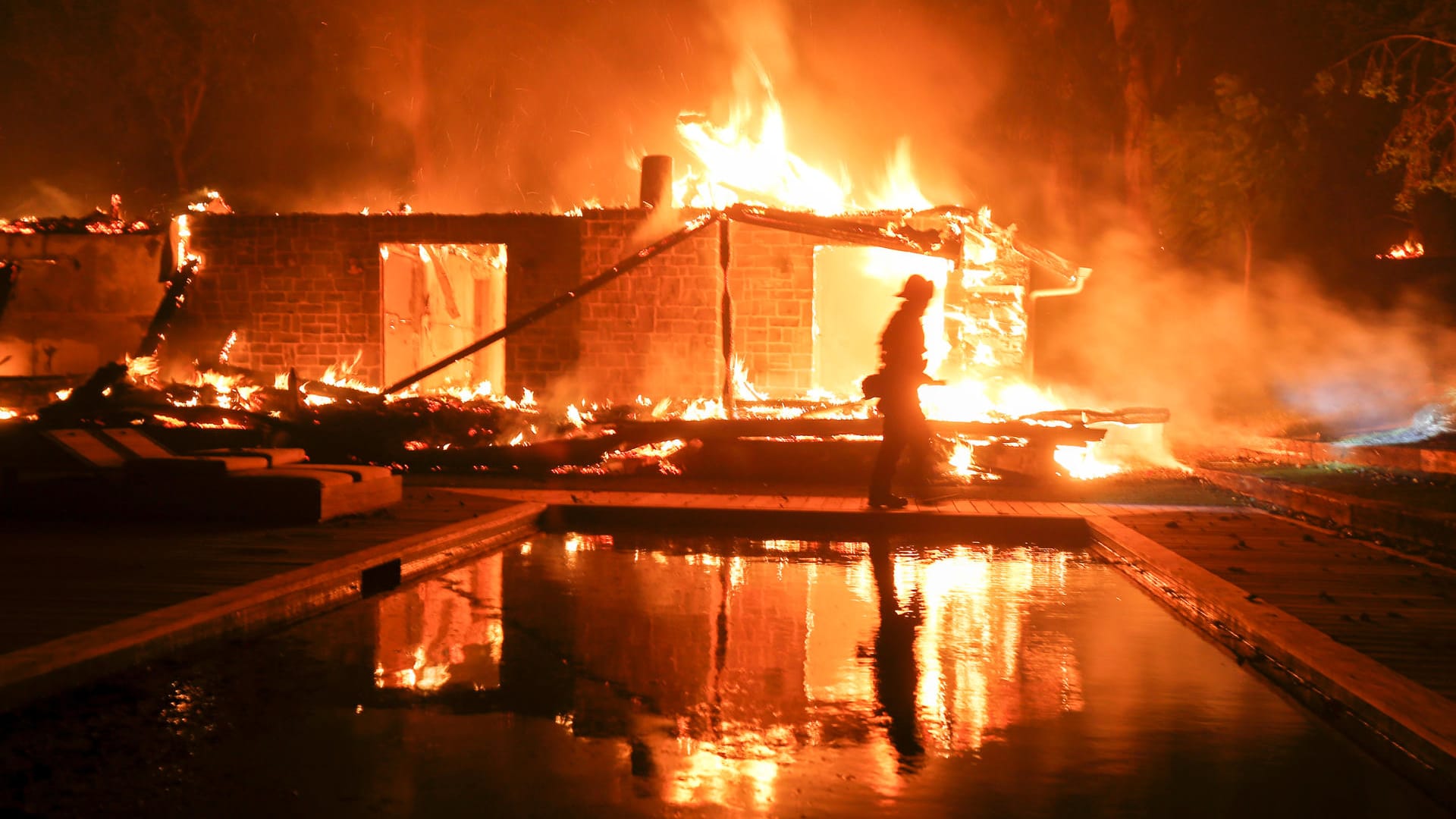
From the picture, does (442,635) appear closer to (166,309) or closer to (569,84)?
(166,309)

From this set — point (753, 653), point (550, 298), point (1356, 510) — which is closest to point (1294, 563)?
point (1356, 510)

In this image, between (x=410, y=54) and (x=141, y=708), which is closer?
(x=141, y=708)

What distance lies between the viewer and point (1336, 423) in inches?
871

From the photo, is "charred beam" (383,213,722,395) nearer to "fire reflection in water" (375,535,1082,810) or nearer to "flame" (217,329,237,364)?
"flame" (217,329,237,364)

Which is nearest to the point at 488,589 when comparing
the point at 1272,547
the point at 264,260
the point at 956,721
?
the point at 956,721

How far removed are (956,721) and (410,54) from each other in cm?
2903

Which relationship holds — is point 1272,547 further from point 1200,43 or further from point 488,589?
point 1200,43

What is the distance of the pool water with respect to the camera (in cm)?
371

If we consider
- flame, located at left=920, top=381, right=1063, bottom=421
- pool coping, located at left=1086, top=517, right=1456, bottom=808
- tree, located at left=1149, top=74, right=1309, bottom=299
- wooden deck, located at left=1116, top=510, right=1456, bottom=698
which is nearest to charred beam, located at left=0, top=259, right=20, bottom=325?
flame, located at left=920, top=381, right=1063, bottom=421

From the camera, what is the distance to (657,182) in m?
14.6

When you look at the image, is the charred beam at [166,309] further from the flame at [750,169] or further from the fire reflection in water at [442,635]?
the fire reflection in water at [442,635]

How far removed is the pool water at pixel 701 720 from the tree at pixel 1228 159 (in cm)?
2213

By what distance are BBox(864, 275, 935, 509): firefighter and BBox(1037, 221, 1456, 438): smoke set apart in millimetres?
13386

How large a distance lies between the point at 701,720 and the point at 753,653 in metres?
1.11
